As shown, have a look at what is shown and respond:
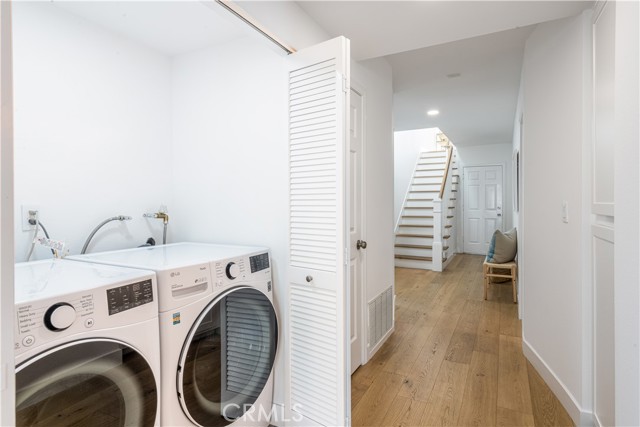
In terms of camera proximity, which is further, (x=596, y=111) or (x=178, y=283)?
(x=596, y=111)

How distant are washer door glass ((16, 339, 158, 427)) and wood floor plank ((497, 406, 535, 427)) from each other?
1729 mm

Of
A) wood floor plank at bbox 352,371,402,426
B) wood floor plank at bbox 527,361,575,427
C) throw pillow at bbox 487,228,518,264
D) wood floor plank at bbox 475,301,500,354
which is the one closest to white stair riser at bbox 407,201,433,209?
throw pillow at bbox 487,228,518,264

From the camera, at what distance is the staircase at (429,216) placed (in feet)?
18.8

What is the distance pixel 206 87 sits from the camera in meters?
2.08

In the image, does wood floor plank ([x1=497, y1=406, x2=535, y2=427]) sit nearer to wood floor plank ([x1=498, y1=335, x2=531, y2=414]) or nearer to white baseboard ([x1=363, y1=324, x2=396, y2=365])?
wood floor plank ([x1=498, y1=335, x2=531, y2=414])

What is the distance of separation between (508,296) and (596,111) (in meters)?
3.07

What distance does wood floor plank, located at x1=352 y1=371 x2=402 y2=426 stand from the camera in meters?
1.81

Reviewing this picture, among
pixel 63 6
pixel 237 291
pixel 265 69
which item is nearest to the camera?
pixel 237 291

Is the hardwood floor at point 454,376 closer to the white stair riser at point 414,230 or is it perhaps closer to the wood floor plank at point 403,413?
the wood floor plank at point 403,413

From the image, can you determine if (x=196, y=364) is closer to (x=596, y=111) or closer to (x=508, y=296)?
(x=596, y=111)

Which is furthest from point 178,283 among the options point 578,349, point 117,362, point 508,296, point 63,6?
point 508,296

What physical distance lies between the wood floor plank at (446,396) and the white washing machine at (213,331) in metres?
0.91

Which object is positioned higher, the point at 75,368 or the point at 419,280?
the point at 75,368

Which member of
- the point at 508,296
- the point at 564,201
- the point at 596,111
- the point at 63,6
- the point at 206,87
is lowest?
the point at 508,296
